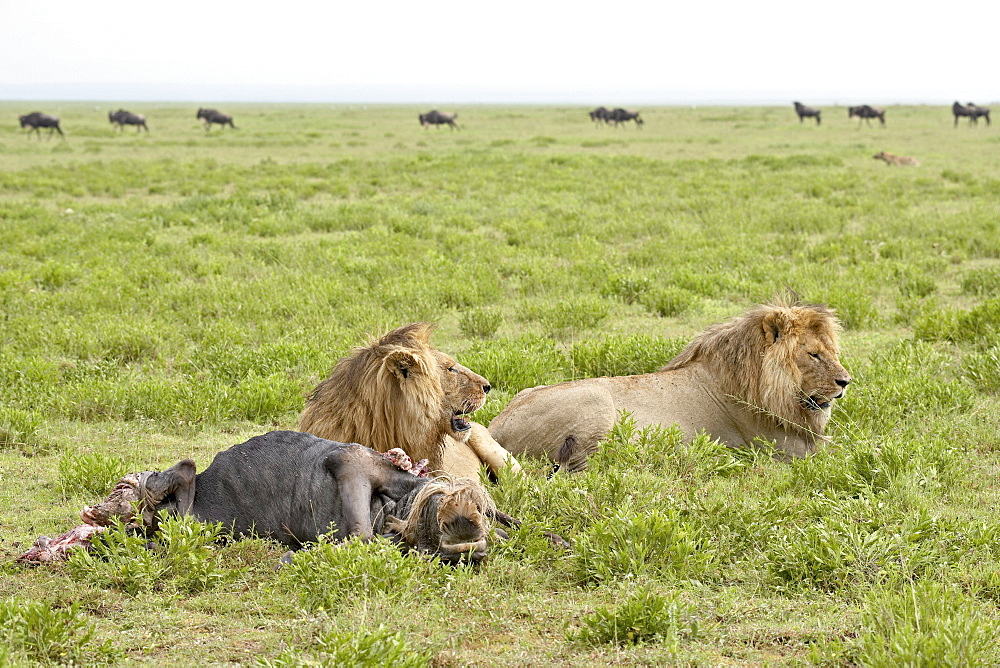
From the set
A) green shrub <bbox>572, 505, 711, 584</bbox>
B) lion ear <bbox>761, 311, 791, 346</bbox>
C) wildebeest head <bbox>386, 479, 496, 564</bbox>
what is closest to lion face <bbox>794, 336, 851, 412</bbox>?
lion ear <bbox>761, 311, 791, 346</bbox>

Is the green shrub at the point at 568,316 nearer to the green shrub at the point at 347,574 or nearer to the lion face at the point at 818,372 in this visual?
the lion face at the point at 818,372

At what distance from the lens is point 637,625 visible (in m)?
3.55

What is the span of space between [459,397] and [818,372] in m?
2.29

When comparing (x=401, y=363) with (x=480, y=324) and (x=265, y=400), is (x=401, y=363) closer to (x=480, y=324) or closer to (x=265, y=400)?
(x=265, y=400)

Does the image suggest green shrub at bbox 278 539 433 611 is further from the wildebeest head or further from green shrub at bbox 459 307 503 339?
green shrub at bbox 459 307 503 339

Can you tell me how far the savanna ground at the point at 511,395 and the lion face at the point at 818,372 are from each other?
0.32 metres

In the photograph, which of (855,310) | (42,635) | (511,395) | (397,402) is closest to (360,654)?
(42,635)

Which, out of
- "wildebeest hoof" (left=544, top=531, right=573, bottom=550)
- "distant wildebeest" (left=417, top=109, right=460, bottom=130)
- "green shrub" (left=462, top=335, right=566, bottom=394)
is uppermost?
"distant wildebeest" (left=417, top=109, right=460, bottom=130)

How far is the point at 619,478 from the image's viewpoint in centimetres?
493

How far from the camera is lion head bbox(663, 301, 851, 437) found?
580 cm

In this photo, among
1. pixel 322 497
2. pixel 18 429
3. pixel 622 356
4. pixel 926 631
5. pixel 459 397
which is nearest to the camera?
pixel 926 631

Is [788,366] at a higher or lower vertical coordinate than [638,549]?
higher

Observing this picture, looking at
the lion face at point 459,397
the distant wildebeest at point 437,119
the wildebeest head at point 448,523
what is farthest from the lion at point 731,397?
the distant wildebeest at point 437,119

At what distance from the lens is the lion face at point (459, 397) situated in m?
5.00
